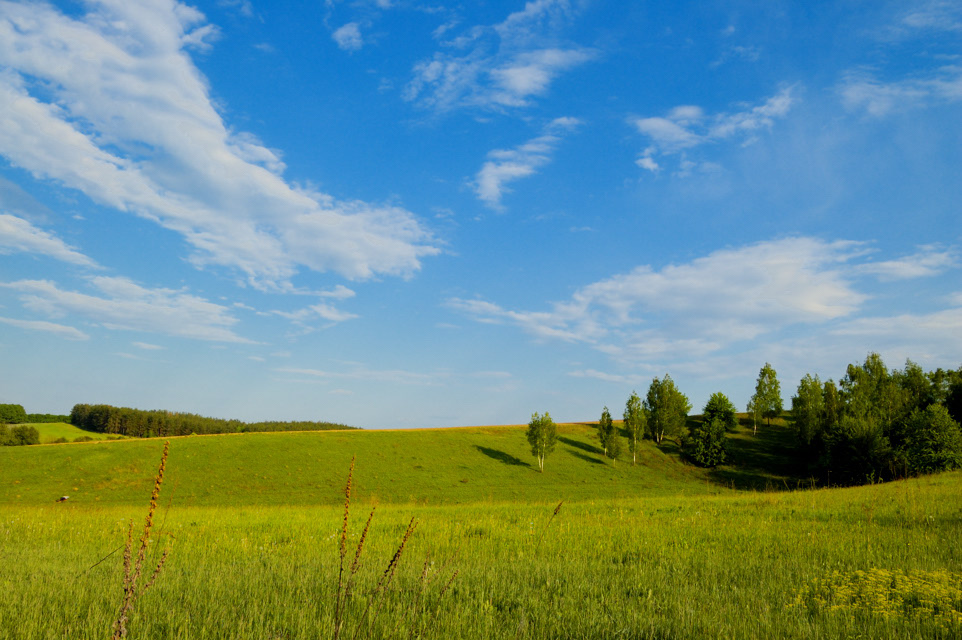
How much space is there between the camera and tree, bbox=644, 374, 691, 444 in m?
89.2

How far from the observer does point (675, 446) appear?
3406 inches

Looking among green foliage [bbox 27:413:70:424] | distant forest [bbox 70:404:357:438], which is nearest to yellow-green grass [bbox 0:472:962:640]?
distant forest [bbox 70:404:357:438]

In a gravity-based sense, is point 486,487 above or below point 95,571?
below

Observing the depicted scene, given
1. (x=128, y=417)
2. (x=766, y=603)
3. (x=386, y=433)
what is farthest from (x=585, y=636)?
(x=128, y=417)

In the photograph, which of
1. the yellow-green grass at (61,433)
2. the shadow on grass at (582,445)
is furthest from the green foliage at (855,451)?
the yellow-green grass at (61,433)

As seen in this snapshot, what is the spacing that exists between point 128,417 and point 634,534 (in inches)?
5620

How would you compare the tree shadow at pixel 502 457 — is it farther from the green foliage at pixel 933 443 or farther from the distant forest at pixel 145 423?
the distant forest at pixel 145 423

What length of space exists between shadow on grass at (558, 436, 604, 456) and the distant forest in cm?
5843

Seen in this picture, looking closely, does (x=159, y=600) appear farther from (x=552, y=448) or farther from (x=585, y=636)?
(x=552, y=448)

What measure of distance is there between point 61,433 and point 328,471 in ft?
273

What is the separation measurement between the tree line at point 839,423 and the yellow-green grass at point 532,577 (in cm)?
4394

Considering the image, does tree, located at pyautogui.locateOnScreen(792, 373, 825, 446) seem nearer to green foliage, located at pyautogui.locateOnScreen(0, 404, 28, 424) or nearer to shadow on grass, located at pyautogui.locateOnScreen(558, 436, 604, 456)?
shadow on grass, located at pyautogui.locateOnScreen(558, 436, 604, 456)

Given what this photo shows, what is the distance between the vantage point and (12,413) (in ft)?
451

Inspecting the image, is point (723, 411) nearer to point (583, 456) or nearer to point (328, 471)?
point (583, 456)
